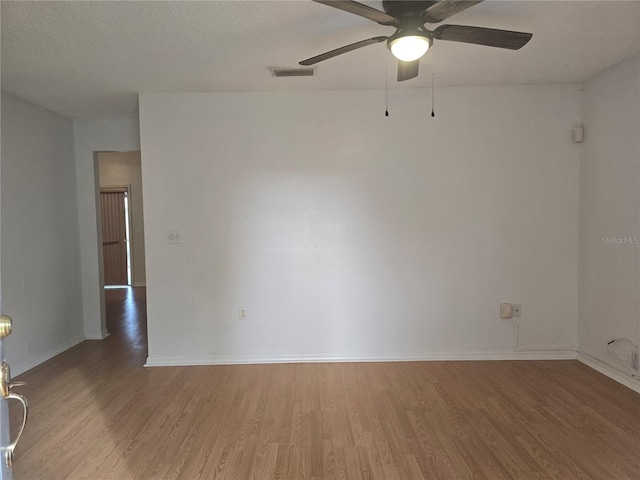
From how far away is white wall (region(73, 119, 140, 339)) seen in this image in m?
4.04

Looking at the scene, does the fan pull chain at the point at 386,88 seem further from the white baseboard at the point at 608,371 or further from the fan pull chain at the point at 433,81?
the white baseboard at the point at 608,371

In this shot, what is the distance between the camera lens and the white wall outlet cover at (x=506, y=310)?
3338 mm

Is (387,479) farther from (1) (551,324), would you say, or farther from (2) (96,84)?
(2) (96,84)

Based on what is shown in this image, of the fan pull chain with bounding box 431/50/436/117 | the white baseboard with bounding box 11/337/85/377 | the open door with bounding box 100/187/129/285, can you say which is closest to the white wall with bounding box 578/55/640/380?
the fan pull chain with bounding box 431/50/436/117

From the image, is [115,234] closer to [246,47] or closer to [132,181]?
[132,181]

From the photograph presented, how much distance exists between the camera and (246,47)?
2.46 m

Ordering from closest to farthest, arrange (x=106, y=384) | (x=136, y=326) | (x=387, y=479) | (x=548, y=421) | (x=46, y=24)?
(x=387, y=479) < (x=46, y=24) < (x=548, y=421) < (x=106, y=384) < (x=136, y=326)

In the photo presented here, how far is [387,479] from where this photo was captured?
183cm

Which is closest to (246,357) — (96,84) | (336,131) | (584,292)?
(336,131)

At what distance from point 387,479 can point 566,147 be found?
124 inches

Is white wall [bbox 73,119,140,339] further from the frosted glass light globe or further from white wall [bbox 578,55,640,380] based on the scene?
white wall [bbox 578,55,640,380]

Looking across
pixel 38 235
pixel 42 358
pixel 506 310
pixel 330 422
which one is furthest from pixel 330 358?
pixel 38 235

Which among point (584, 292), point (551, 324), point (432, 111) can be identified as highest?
point (432, 111)

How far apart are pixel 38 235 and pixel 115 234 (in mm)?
4106
